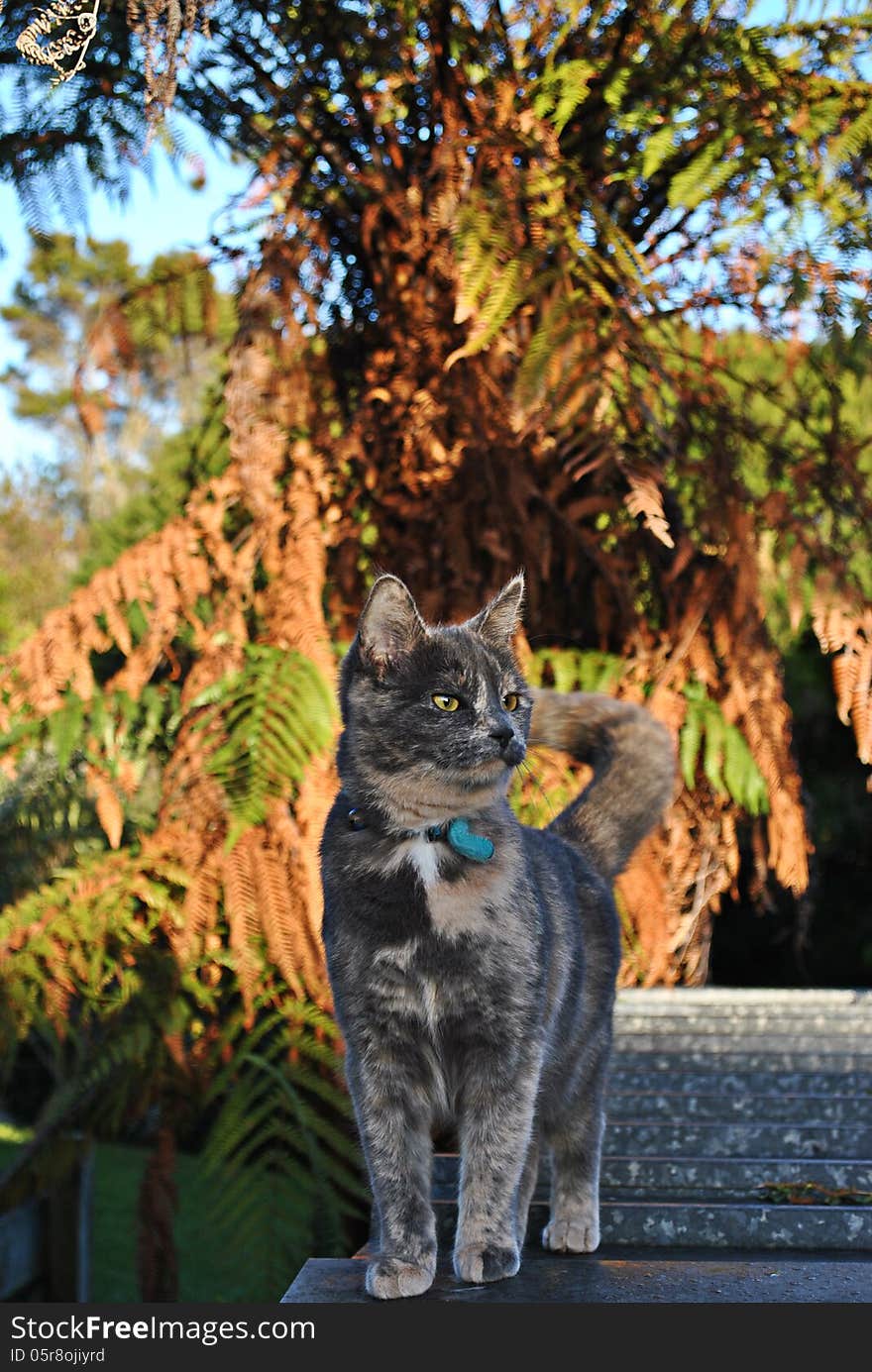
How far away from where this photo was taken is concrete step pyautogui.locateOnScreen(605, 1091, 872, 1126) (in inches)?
111

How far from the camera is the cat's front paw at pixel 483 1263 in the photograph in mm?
1829

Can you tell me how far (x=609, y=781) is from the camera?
8.44 feet

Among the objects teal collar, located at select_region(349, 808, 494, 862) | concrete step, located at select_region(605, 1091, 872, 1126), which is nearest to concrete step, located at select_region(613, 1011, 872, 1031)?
concrete step, located at select_region(605, 1091, 872, 1126)

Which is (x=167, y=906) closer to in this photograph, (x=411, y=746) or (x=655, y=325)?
(x=411, y=746)

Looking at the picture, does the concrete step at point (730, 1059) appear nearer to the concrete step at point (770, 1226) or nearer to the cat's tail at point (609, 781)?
the cat's tail at point (609, 781)

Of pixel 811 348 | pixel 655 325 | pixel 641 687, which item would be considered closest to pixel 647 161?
pixel 655 325

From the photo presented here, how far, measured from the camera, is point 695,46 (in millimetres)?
4039

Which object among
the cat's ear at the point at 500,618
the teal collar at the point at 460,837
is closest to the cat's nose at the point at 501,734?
the teal collar at the point at 460,837

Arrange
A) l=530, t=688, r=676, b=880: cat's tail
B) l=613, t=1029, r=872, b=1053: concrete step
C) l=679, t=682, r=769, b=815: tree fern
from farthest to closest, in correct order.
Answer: l=679, t=682, r=769, b=815: tree fern → l=613, t=1029, r=872, b=1053: concrete step → l=530, t=688, r=676, b=880: cat's tail

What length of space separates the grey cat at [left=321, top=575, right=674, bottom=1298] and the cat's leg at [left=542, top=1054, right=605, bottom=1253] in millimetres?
128

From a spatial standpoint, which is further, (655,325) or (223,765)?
(655,325)

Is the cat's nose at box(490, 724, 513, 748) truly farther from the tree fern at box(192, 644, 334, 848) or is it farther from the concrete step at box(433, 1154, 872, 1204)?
the tree fern at box(192, 644, 334, 848)

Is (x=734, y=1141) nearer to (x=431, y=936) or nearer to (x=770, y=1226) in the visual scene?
(x=770, y=1226)

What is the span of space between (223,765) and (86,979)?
2.46ft
